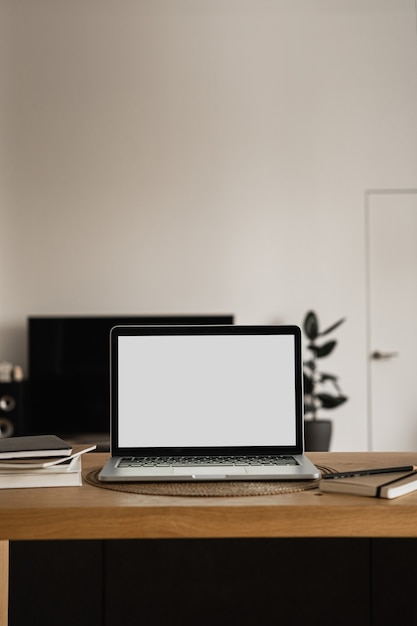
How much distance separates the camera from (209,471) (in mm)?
1327

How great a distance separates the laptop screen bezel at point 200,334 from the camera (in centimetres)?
143

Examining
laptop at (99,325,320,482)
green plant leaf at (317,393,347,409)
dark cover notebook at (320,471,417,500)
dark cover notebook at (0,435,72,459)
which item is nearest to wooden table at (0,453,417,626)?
dark cover notebook at (320,471,417,500)

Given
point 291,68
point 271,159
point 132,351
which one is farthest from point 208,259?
point 132,351

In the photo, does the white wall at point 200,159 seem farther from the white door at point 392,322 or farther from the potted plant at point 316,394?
the potted plant at point 316,394

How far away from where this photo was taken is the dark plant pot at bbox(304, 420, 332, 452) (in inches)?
168

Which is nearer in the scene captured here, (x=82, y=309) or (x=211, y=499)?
(x=211, y=499)

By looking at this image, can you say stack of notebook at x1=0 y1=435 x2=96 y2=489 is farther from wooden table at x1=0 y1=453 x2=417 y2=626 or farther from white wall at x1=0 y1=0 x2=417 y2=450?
white wall at x1=0 y1=0 x2=417 y2=450

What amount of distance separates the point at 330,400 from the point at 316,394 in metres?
0.12

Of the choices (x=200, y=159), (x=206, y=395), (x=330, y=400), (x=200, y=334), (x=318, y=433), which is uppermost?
(x=200, y=159)

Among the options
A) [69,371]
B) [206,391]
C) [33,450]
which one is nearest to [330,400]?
[69,371]

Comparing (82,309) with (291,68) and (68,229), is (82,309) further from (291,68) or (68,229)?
(291,68)

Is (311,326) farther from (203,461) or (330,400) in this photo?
(203,461)

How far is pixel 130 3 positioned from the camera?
4.60m

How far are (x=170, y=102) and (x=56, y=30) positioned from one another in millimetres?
868
